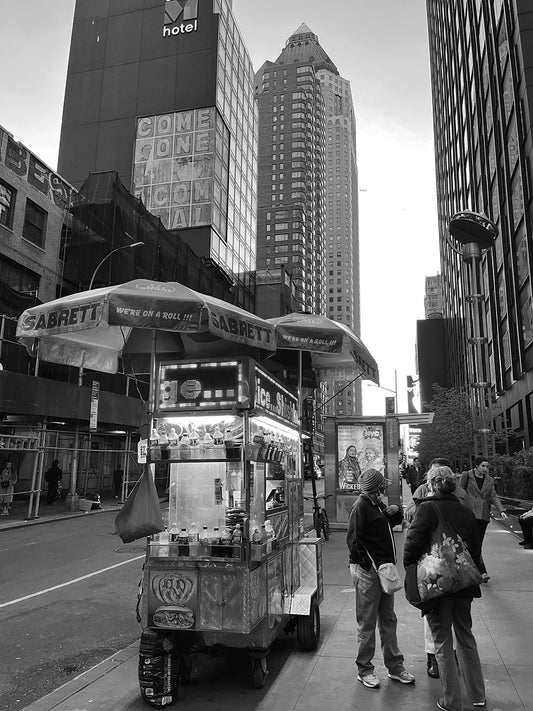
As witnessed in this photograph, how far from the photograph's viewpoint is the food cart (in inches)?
183

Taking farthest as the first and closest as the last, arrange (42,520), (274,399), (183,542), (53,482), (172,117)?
(172,117)
(53,482)
(42,520)
(274,399)
(183,542)

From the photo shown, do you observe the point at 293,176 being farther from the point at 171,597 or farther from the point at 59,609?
the point at 171,597

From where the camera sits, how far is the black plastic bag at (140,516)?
15.7ft

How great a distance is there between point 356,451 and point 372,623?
1144cm

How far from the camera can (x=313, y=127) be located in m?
170

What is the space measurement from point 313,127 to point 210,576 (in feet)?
591

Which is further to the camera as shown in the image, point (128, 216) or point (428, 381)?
point (428, 381)

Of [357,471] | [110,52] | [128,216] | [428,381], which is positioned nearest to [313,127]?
[428,381]

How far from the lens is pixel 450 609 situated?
4.16 m

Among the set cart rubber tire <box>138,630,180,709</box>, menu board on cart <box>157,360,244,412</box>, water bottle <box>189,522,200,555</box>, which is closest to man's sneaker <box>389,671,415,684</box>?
cart rubber tire <box>138,630,180,709</box>

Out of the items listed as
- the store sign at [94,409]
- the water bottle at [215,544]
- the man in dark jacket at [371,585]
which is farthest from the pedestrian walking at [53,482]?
the man in dark jacket at [371,585]

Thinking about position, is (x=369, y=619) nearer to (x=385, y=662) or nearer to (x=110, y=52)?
(x=385, y=662)

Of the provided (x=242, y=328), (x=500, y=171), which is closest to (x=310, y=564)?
(x=242, y=328)

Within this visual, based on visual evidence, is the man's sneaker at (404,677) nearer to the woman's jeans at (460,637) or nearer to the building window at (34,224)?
the woman's jeans at (460,637)
